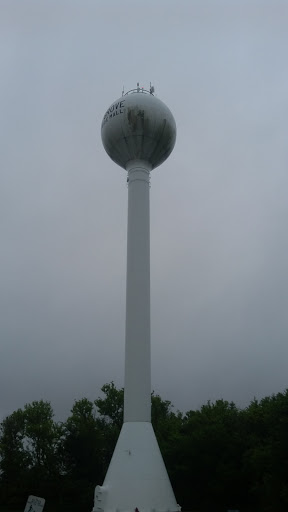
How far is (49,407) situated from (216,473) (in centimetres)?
2690

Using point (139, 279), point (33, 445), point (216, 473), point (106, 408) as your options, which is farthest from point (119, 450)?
point (106, 408)

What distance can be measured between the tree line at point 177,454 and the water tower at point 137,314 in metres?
6.83

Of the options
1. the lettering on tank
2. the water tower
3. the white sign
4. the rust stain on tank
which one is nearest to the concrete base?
the water tower

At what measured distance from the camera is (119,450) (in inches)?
912

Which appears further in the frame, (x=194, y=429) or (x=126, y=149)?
(x=194, y=429)

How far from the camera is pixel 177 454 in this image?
35.1 metres

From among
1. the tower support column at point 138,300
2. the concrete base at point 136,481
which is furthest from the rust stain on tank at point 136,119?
the concrete base at point 136,481

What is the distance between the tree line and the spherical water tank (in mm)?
16529

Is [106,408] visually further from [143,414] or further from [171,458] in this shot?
[143,414]

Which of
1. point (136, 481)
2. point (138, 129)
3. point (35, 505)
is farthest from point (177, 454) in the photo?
point (35, 505)

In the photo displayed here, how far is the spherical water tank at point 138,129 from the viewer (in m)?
29.0

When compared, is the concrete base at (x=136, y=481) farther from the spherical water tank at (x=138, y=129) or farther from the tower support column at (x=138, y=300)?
the spherical water tank at (x=138, y=129)

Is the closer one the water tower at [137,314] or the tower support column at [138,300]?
the water tower at [137,314]

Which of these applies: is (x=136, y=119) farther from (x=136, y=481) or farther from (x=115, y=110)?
(x=136, y=481)
